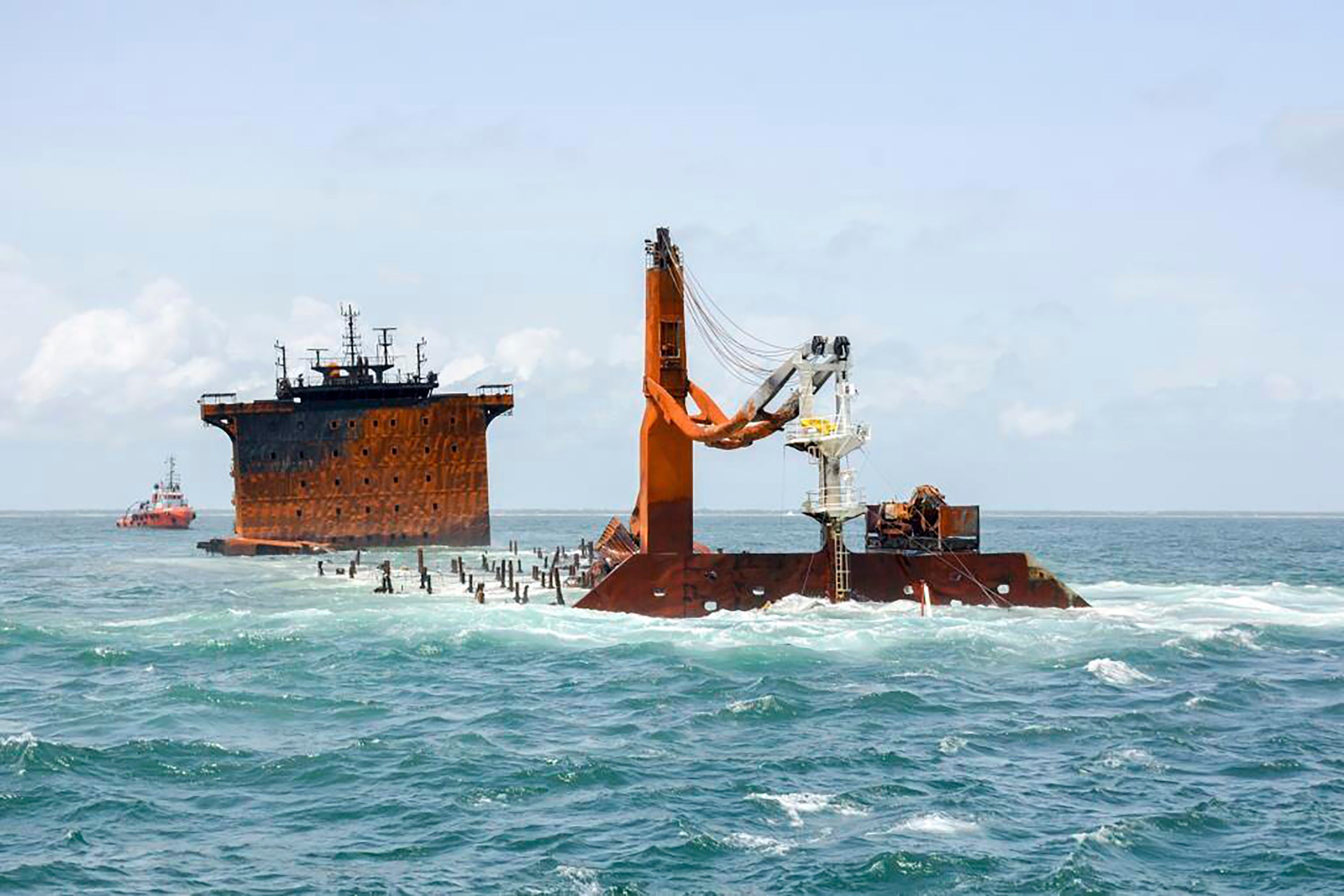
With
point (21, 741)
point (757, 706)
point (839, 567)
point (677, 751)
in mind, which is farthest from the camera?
point (839, 567)

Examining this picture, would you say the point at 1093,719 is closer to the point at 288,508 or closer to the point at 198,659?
the point at 198,659

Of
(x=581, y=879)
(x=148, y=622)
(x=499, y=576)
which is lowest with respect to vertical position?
(x=581, y=879)

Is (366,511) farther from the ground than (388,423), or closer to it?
closer to it

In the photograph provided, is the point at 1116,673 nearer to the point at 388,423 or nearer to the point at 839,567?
the point at 839,567

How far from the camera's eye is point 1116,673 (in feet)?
124

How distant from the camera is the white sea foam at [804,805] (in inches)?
973

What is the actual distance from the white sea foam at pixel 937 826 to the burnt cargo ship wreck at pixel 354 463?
68.9m

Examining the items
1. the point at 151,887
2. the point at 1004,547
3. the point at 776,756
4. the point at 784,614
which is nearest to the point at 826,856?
the point at 776,756

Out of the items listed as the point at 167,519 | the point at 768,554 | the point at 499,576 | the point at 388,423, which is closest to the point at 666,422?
the point at 768,554

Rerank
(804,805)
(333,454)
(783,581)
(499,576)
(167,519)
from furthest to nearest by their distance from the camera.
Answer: (167,519) → (333,454) → (499,576) → (783,581) → (804,805)

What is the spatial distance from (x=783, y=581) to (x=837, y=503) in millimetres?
3473

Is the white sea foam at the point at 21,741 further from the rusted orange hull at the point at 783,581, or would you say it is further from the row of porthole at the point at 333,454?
the row of porthole at the point at 333,454

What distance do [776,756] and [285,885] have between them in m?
11.1

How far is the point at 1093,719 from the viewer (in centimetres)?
3228
